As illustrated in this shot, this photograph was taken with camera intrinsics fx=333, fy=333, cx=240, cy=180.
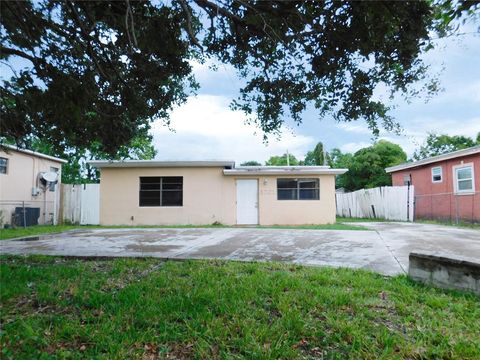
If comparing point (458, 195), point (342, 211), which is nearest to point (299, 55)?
point (458, 195)

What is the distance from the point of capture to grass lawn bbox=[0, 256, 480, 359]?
7.79 ft

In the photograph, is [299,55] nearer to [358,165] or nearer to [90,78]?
[90,78]

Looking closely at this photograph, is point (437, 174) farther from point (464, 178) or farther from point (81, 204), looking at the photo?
point (81, 204)

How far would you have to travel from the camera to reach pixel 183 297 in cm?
327

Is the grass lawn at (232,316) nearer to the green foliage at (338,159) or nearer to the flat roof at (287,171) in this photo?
the flat roof at (287,171)

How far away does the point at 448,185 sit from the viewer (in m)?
14.9

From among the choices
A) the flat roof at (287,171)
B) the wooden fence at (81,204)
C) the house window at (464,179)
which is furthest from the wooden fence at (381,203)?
the wooden fence at (81,204)

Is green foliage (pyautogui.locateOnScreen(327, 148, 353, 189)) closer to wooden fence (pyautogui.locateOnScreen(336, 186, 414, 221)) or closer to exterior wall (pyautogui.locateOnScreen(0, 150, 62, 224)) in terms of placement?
wooden fence (pyautogui.locateOnScreen(336, 186, 414, 221))

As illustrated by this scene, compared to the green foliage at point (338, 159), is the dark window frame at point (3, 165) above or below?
below

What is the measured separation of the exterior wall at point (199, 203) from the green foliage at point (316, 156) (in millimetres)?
15194

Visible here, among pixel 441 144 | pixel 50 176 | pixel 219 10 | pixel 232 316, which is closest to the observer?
pixel 232 316

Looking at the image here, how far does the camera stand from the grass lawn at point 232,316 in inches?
93.5

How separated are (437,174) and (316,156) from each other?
17159 mm

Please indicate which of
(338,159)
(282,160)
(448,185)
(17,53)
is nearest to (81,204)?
(17,53)
